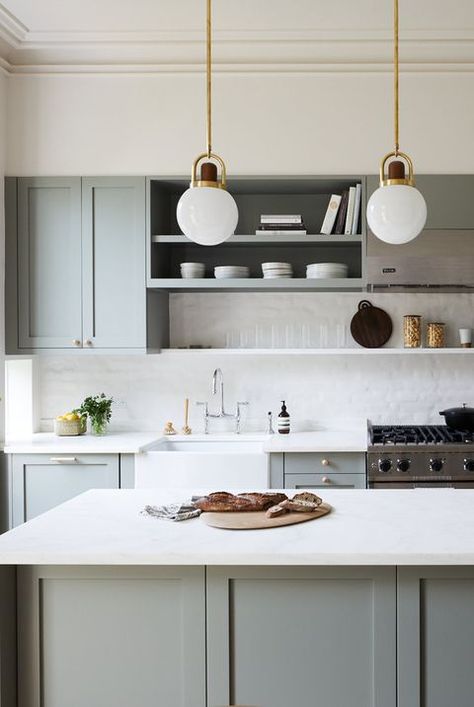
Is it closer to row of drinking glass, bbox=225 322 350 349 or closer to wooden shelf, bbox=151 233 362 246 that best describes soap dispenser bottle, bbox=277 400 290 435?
row of drinking glass, bbox=225 322 350 349

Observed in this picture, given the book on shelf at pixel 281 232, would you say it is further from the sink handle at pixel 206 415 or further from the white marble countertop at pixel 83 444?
the white marble countertop at pixel 83 444

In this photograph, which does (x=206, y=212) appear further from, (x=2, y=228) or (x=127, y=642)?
(x=2, y=228)

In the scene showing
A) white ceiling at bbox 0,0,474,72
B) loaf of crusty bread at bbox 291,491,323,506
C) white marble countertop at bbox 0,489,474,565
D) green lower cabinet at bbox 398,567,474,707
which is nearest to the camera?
white marble countertop at bbox 0,489,474,565

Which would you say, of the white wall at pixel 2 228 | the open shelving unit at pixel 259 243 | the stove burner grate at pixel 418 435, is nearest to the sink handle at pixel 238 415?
the open shelving unit at pixel 259 243

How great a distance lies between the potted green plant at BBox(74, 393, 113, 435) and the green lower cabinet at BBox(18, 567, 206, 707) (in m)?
2.32

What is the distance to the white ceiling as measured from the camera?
3697mm

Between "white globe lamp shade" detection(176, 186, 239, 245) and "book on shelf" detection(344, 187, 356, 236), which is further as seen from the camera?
"book on shelf" detection(344, 187, 356, 236)

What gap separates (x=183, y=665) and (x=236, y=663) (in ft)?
0.50

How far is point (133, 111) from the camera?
4309 millimetres

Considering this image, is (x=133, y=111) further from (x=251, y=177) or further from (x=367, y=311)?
(x=367, y=311)

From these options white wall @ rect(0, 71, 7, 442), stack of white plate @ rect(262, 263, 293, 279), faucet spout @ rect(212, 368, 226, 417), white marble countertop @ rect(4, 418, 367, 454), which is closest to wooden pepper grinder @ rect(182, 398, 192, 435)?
white marble countertop @ rect(4, 418, 367, 454)

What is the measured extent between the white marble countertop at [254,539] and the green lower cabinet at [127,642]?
4.5 inches

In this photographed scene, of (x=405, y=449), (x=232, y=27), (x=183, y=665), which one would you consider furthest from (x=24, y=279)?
(x=183, y=665)

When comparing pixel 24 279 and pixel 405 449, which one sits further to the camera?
pixel 24 279
